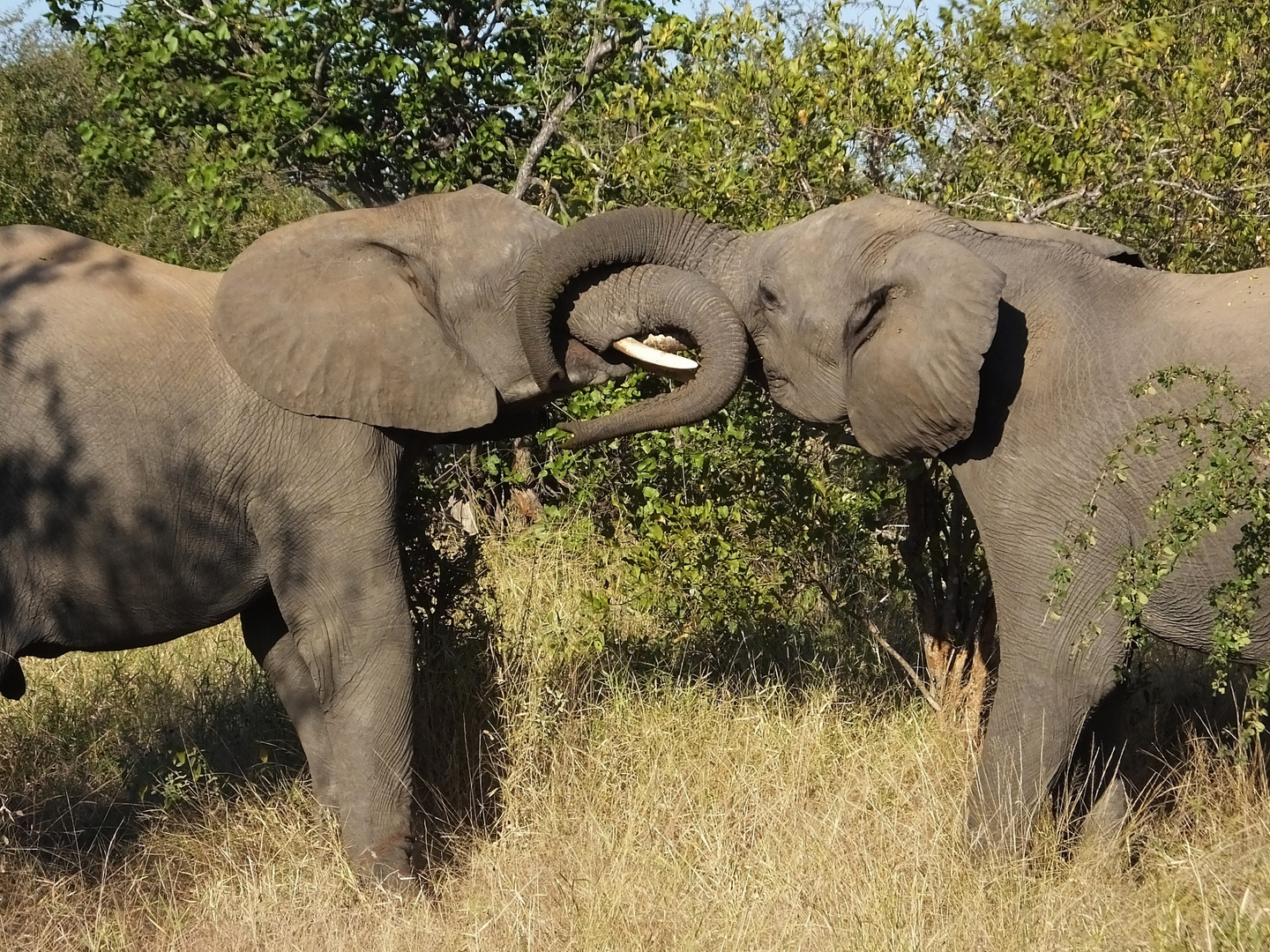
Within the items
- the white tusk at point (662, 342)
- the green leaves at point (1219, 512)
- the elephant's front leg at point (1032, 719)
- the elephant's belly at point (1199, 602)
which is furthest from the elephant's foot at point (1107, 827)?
the white tusk at point (662, 342)

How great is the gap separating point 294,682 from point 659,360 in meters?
1.76

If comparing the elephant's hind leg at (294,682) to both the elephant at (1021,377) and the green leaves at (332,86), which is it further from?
the green leaves at (332,86)

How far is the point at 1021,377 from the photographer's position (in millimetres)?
5008

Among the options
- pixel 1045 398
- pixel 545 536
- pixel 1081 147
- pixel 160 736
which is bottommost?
pixel 160 736

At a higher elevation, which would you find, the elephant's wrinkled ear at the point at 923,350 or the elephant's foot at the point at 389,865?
the elephant's wrinkled ear at the point at 923,350

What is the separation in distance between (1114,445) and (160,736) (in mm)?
4168

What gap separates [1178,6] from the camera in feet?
22.3

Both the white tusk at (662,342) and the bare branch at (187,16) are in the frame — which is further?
the bare branch at (187,16)

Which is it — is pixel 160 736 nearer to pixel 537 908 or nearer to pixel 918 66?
pixel 537 908

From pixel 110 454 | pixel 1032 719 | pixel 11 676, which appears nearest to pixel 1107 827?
pixel 1032 719

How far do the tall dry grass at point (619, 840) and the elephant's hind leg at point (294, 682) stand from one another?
218mm

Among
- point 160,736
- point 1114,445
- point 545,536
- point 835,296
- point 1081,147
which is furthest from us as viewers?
point 545,536

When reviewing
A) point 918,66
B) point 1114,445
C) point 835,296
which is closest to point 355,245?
point 835,296

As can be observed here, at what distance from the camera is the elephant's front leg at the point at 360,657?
511 cm
